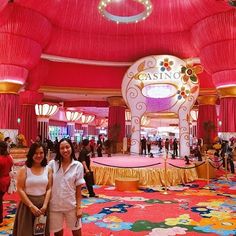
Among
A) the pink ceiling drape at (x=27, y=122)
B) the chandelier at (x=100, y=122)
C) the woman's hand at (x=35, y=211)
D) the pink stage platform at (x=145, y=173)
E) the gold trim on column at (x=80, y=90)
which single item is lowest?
the pink stage platform at (x=145, y=173)

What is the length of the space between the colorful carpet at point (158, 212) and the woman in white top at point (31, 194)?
4.83ft

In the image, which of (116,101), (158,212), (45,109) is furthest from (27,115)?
(158,212)

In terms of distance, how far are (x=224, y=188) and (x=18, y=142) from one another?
6668 millimetres

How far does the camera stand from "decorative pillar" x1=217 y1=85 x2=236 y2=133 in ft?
35.6

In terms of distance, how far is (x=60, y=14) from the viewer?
10828mm

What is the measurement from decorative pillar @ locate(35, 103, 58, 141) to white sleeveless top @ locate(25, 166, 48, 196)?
13729 millimetres

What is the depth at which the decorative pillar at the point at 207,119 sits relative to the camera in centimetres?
1442

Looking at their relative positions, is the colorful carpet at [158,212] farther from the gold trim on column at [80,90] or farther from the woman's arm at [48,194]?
Answer: the gold trim on column at [80,90]

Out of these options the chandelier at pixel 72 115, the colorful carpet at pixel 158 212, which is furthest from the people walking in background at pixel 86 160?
the chandelier at pixel 72 115

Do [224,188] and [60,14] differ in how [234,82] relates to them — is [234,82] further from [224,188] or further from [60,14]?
[60,14]

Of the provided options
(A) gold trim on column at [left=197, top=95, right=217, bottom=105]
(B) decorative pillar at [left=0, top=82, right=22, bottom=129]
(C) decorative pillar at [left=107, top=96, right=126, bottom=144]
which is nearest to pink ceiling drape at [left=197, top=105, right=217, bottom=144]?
(A) gold trim on column at [left=197, top=95, right=217, bottom=105]

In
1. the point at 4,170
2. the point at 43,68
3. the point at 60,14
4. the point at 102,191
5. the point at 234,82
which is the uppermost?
the point at 60,14

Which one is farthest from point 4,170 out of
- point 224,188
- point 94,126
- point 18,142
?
point 94,126

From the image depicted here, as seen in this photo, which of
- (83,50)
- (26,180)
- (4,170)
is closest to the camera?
(26,180)
